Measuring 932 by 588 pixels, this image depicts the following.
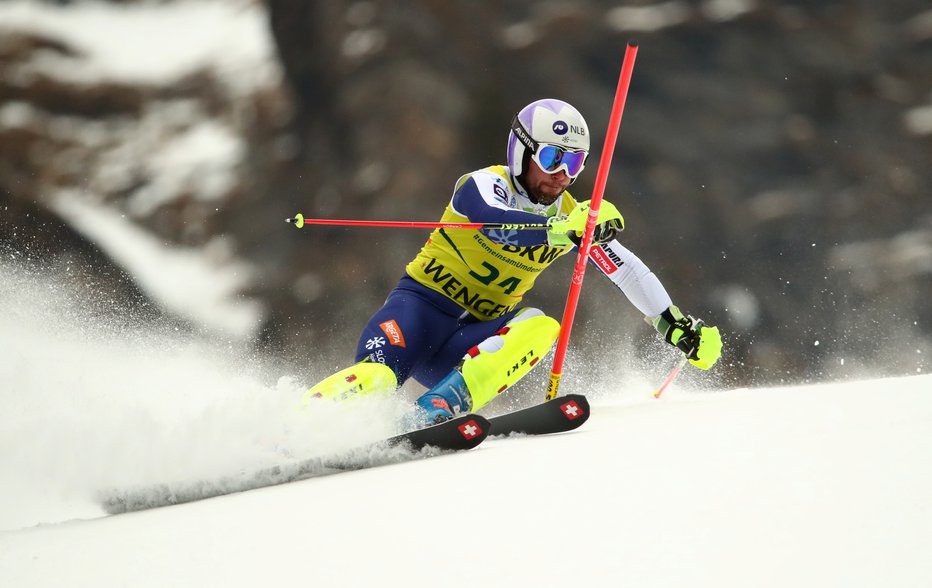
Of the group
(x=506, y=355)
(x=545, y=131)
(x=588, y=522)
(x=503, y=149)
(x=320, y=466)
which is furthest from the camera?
(x=503, y=149)

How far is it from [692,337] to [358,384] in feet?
4.18

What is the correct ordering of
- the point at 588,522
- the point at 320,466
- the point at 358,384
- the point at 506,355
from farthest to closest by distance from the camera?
the point at 506,355, the point at 358,384, the point at 320,466, the point at 588,522

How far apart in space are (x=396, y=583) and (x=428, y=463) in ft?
2.87

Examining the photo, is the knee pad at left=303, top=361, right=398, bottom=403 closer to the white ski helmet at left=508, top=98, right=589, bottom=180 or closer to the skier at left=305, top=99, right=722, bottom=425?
the skier at left=305, top=99, right=722, bottom=425

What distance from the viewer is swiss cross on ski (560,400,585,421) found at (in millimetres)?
2629

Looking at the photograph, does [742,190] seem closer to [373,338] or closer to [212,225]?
[212,225]

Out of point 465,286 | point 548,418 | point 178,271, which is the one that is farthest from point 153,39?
point 548,418

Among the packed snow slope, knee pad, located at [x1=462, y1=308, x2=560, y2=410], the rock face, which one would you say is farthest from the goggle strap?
the rock face

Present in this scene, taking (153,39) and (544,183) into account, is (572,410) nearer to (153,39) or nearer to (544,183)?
(544,183)

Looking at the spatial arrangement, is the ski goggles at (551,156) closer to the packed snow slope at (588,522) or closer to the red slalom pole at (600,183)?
the red slalom pole at (600,183)

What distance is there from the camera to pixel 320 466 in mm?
2293

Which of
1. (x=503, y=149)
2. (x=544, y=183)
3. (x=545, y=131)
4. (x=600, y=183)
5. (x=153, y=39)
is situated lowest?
(x=600, y=183)

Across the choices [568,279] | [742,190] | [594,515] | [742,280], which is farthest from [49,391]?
[742,190]

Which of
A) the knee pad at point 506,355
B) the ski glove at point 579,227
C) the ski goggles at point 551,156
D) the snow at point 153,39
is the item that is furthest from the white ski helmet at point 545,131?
the snow at point 153,39
